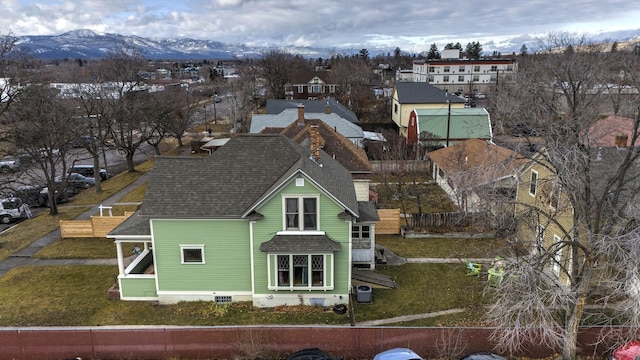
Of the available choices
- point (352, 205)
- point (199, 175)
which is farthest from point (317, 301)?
point (199, 175)

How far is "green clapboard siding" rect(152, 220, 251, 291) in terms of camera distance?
20422mm

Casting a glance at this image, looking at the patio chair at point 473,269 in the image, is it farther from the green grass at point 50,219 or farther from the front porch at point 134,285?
the green grass at point 50,219

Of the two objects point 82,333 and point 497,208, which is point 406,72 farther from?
point 82,333

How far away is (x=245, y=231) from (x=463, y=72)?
95.6 m

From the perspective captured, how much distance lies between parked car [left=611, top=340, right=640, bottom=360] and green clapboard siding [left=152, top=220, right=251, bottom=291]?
1547 centimetres

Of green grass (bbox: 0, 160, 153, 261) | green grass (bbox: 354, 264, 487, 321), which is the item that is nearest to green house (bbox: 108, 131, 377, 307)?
green grass (bbox: 354, 264, 487, 321)

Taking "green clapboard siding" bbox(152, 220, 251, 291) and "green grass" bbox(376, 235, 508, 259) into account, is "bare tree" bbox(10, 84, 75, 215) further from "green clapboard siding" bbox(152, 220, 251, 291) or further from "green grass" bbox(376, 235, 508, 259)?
"green grass" bbox(376, 235, 508, 259)

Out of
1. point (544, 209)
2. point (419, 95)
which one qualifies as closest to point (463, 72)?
point (419, 95)

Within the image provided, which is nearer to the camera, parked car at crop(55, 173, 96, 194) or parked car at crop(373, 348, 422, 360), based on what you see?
parked car at crop(373, 348, 422, 360)

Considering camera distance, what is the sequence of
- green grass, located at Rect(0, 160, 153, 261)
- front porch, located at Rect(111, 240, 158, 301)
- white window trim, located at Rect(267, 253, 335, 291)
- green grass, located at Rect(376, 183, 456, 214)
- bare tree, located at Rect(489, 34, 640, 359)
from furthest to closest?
green grass, located at Rect(376, 183, 456, 214) < green grass, located at Rect(0, 160, 153, 261) < front porch, located at Rect(111, 240, 158, 301) < white window trim, located at Rect(267, 253, 335, 291) < bare tree, located at Rect(489, 34, 640, 359)

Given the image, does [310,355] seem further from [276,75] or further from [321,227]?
[276,75]

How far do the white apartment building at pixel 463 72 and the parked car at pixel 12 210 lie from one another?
289 ft

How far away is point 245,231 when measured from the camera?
20484 millimetres

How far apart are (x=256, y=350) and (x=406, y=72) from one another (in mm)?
112247
